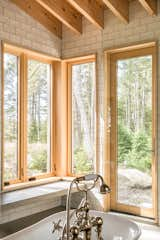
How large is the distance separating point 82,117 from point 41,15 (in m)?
1.62

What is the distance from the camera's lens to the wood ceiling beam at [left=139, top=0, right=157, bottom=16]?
3650mm

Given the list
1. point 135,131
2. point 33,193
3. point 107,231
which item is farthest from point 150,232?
point 33,193

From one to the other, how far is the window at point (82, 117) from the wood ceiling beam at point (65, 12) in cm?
56

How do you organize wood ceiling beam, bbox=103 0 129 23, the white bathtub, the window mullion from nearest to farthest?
the white bathtub
wood ceiling beam, bbox=103 0 129 23
the window mullion

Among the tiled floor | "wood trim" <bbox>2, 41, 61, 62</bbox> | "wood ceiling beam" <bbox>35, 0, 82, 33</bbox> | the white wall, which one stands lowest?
the tiled floor

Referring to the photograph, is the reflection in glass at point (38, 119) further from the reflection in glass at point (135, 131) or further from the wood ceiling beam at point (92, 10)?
the reflection in glass at point (135, 131)

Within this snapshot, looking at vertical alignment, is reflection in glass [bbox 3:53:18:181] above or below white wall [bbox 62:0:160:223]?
below

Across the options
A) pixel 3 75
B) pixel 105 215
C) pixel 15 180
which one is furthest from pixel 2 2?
pixel 105 215

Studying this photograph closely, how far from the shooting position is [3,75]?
3.92 meters

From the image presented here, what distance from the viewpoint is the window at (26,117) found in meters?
4.16

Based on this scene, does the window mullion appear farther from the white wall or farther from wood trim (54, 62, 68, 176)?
the white wall

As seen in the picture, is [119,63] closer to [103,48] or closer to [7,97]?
[103,48]

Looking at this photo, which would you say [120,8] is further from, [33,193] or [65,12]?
[33,193]

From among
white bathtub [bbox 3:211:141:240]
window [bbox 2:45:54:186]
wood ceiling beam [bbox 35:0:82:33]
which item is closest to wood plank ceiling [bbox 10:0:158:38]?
wood ceiling beam [bbox 35:0:82:33]
